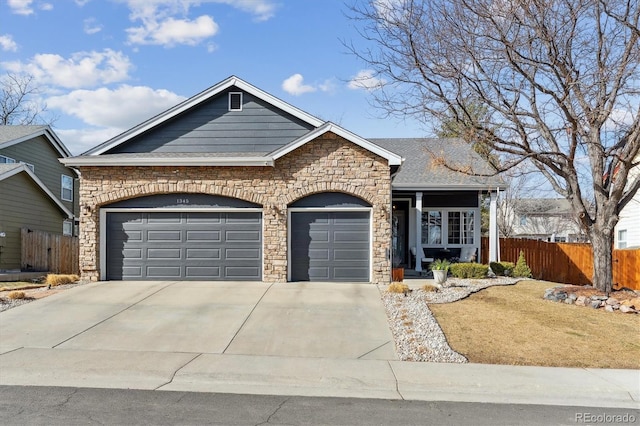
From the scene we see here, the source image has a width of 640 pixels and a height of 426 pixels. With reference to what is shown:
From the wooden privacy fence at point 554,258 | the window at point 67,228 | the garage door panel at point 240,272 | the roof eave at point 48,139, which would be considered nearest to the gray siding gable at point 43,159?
the roof eave at point 48,139

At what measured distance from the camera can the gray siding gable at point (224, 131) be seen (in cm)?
1566

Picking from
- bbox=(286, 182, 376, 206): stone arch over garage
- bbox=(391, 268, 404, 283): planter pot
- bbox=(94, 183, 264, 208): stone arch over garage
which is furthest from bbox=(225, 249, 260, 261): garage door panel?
bbox=(391, 268, 404, 283): planter pot

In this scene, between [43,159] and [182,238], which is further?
[43,159]

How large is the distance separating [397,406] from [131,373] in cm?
404

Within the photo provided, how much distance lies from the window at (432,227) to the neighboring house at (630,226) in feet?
32.9

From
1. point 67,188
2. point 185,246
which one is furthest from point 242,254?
point 67,188

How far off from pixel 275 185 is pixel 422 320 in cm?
628


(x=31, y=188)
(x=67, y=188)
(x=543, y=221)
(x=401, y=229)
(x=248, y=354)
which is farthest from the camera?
(x=543, y=221)

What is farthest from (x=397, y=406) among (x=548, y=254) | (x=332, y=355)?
(x=548, y=254)

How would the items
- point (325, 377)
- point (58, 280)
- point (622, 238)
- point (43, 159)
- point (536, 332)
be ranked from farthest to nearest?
point (43, 159) → point (622, 238) → point (58, 280) → point (536, 332) → point (325, 377)

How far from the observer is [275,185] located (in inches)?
551

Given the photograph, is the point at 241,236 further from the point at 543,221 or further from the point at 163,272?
the point at 543,221

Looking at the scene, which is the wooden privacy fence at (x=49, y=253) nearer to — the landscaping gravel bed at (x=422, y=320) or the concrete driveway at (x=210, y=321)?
the concrete driveway at (x=210, y=321)

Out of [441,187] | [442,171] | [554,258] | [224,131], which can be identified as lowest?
[554,258]
